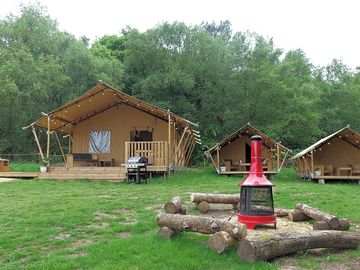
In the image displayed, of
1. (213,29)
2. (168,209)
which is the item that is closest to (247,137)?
(168,209)

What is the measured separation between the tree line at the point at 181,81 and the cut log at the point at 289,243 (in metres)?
20.2

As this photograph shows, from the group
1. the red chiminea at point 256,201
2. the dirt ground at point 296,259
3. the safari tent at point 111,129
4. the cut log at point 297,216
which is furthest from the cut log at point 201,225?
the safari tent at point 111,129

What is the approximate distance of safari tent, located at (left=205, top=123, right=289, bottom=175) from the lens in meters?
19.1

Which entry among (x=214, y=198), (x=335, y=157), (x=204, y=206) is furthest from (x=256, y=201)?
(x=335, y=157)

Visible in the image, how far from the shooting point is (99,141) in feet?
67.4

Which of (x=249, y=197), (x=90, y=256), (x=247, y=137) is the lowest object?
(x=90, y=256)

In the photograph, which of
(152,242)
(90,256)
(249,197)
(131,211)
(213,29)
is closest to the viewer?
(90,256)

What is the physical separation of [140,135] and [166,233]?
14.5 meters

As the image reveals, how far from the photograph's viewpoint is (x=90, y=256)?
18.4 feet

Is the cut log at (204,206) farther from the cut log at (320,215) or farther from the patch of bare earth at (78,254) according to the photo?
the patch of bare earth at (78,254)

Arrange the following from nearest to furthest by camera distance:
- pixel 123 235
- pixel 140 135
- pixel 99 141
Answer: pixel 123 235 < pixel 99 141 < pixel 140 135

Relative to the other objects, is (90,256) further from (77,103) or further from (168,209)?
(77,103)

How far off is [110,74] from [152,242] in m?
24.7

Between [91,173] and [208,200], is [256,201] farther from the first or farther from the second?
[91,173]
